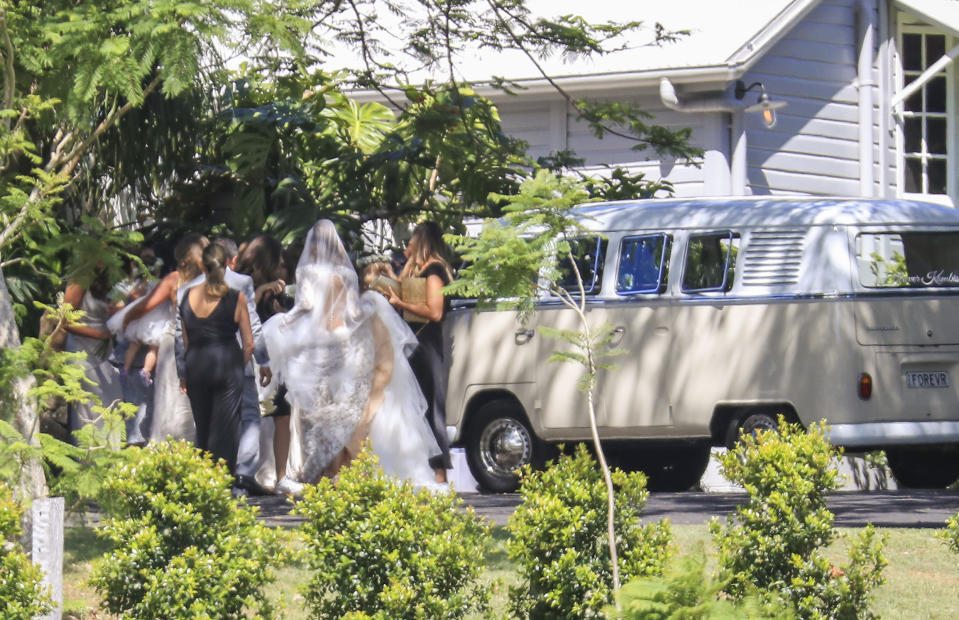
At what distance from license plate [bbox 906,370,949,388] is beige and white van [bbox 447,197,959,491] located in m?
0.01

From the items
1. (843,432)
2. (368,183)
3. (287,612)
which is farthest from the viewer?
(368,183)

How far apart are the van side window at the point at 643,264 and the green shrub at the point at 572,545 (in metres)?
6.14

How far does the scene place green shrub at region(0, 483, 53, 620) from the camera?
5992 millimetres

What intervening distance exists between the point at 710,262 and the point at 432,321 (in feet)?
7.42

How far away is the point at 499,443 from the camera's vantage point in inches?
529

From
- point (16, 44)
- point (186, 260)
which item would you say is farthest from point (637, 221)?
point (16, 44)

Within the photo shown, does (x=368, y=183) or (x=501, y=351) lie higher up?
(x=368, y=183)

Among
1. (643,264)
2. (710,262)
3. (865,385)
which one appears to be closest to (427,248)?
(643,264)

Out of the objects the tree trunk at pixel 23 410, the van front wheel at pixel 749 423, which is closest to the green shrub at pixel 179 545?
the tree trunk at pixel 23 410

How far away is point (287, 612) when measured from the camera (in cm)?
736

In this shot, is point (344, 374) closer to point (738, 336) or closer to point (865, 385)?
point (738, 336)

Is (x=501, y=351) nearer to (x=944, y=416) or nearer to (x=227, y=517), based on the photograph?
(x=944, y=416)

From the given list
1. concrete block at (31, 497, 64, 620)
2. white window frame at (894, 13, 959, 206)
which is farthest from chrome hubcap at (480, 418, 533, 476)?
white window frame at (894, 13, 959, 206)

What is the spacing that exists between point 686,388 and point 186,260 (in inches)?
159
